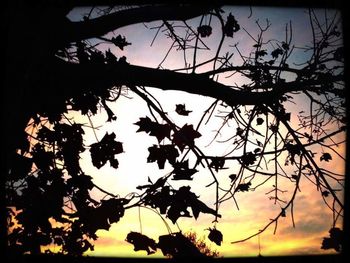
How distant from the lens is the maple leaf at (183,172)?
1977 mm

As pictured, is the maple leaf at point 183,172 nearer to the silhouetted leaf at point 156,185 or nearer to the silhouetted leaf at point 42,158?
the silhouetted leaf at point 156,185

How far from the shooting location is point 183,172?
78.6 inches

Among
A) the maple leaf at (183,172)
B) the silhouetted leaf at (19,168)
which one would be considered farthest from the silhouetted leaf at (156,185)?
the silhouetted leaf at (19,168)

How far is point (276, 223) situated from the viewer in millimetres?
2191

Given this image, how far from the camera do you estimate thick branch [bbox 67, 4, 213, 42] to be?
2187 mm

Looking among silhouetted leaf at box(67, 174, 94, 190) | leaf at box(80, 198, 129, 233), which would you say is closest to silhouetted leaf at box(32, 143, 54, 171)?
silhouetted leaf at box(67, 174, 94, 190)

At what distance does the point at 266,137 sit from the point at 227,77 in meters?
0.77

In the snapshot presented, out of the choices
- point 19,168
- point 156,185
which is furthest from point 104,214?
point 19,168

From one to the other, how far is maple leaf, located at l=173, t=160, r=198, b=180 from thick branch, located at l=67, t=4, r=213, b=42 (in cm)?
130

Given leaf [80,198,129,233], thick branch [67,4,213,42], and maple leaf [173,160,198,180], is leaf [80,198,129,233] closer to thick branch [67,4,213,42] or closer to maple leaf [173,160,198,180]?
maple leaf [173,160,198,180]

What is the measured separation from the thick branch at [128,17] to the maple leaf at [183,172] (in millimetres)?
1296

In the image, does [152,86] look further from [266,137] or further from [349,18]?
[349,18]

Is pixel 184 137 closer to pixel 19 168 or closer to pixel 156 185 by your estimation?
pixel 156 185

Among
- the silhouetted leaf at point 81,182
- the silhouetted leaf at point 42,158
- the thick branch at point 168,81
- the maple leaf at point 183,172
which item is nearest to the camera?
the maple leaf at point 183,172
